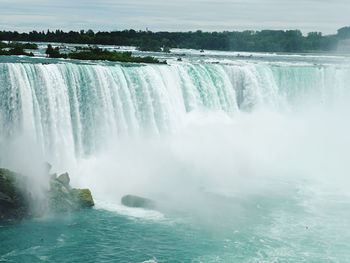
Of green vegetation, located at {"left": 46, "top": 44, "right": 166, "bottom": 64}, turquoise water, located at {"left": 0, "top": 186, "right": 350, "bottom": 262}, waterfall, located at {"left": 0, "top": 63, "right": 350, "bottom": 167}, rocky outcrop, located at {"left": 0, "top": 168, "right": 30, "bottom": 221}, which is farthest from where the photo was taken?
green vegetation, located at {"left": 46, "top": 44, "right": 166, "bottom": 64}

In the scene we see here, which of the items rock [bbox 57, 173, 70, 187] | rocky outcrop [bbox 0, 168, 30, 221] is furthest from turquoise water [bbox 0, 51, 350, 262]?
rock [bbox 57, 173, 70, 187]

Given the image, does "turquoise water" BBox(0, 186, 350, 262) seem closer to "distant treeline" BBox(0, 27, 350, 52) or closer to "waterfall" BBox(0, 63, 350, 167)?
"waterfall" BBox(0, 63, 350, 167)

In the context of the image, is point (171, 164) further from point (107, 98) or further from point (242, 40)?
point (242, 40)

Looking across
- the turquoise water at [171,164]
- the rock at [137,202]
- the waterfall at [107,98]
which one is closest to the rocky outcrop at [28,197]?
the turquoise water at [171,164]

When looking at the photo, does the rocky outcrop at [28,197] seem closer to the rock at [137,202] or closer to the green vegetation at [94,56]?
the rock at [137,202]

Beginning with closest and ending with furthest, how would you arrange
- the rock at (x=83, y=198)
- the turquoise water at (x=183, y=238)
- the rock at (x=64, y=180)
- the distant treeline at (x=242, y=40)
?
1. the turquoise water at (x=183, y=238)
2. the rock at (x=83, y=198)
3. the rock at (x=64, y=180)
4. the distant treeline at (x=242, y=40)

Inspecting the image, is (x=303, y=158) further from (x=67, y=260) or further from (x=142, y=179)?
(x=67, y=260)

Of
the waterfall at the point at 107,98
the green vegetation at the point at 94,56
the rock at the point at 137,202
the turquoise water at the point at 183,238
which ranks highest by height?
the green vegetation at the point at 94,56

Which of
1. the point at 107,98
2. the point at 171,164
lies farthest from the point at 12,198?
the point at 171,164

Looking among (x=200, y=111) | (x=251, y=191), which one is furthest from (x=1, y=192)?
(x=200, y=111)
